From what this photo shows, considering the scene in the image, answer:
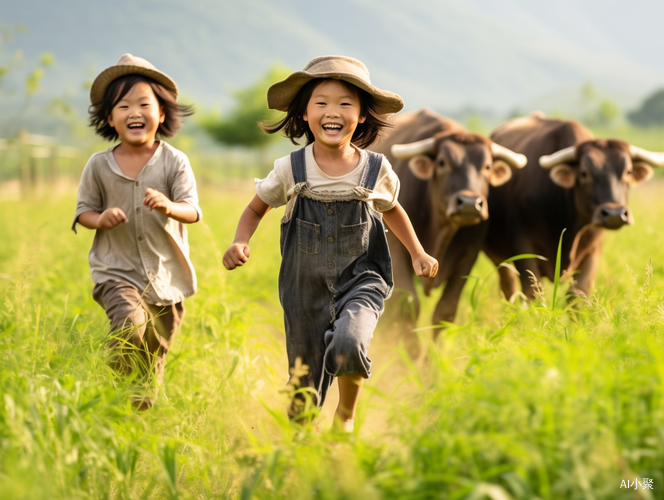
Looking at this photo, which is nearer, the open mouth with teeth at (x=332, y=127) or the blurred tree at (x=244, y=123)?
the open mouth with teeth at (x=332, y=127)

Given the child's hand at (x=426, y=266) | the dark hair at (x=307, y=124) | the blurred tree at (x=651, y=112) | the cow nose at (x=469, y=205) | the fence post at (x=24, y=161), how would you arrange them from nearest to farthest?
the child's hand at (x=426, y=266) < the dark hair at (x=307, y=124) < the cow nose at (x=469, y=205) < the fence post at (x=24, y=161) < the blurred tree at (x=651, y=112)

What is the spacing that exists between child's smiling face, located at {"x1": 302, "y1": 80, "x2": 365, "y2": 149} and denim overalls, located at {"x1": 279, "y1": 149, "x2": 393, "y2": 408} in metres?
0.17

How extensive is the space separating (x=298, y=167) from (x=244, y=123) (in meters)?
54.7

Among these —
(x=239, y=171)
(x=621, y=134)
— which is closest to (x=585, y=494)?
(x=621, y=134)

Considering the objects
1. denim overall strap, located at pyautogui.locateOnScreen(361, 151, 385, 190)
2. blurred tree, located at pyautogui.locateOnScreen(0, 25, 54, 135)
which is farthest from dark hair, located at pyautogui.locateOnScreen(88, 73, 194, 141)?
blurred tree, located at pyautogui.locateOnScreen(0, 25, 54, 135)

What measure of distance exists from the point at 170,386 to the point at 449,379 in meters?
1.81

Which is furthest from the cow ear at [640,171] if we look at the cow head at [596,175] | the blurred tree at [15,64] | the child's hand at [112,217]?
the blurred tree at [15,64]

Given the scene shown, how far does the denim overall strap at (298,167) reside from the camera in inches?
132

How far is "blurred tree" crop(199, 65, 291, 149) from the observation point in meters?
56.7

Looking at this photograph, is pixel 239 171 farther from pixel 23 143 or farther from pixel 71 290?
pixel 71 290

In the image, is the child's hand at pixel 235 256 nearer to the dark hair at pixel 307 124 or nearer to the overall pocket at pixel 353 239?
the overall pocket at pixel 353 239

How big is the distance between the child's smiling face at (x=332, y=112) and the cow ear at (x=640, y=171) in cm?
367

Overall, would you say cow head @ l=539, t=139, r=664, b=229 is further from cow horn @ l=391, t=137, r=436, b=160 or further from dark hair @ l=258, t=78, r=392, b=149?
dark hair @ l=258, t=78, r=392, b=149

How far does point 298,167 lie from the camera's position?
132 inches
